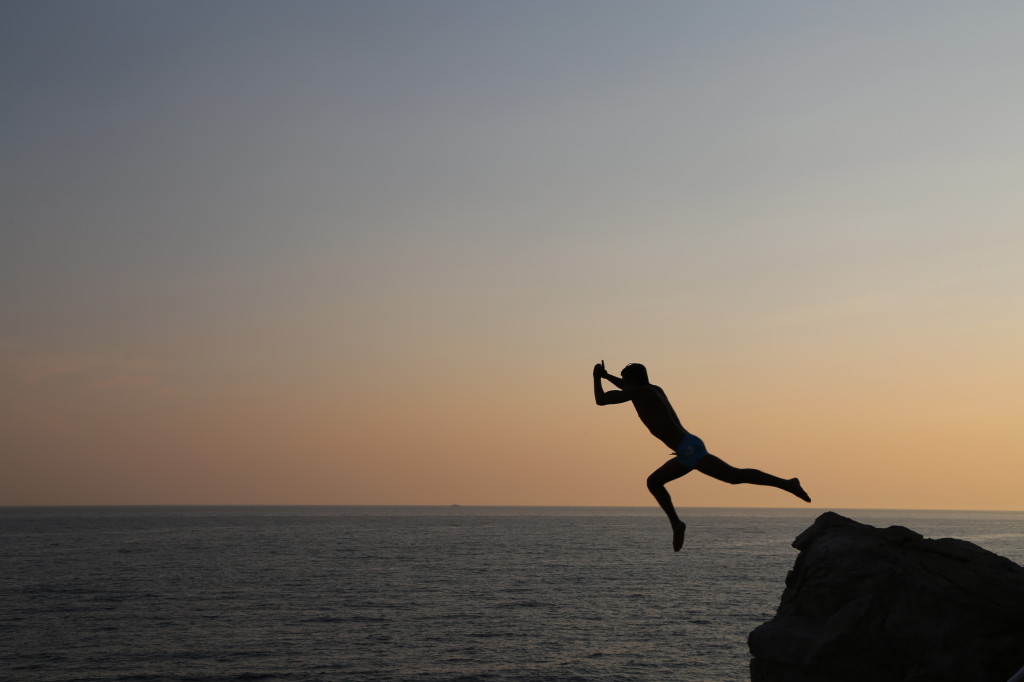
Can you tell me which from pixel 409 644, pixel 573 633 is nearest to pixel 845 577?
pixel 409 644

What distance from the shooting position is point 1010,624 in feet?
40.0

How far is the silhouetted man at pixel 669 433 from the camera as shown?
9.06m

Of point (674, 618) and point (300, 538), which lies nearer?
point (674, 618)

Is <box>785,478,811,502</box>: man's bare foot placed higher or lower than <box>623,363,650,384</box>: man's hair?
lower

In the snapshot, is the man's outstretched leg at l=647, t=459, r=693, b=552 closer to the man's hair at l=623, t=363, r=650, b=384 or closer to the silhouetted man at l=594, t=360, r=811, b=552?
the silhouetted man at l=594, t=360, r=811, b=552

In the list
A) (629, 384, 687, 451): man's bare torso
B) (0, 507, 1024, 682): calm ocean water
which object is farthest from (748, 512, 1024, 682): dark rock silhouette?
(0, 507, 1024, 682): calm ocean water

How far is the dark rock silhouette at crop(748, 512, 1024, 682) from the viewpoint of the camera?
12016 mm

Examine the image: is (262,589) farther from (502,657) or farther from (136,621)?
(502,657)

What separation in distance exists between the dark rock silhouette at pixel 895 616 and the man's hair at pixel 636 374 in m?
6.35

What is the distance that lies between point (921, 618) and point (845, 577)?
1.19 metres

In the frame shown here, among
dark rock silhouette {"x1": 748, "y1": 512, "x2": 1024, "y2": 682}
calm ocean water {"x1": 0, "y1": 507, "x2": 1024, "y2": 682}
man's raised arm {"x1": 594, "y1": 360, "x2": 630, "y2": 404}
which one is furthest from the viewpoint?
calm ocean water {"x1": 0, "y1": 507, "x2": 1024, "y2": 682}

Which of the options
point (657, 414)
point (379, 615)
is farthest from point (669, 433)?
point (379, 615)

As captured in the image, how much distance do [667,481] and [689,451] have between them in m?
0.60

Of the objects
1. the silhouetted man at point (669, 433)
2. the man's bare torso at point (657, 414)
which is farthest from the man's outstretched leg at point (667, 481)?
the man's bare torso at point (657, 414)
